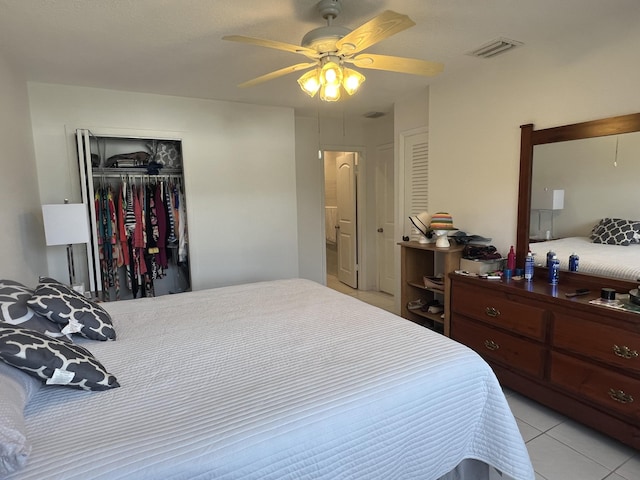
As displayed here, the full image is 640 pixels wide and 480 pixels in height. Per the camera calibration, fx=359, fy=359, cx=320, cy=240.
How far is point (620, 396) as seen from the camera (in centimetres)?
185

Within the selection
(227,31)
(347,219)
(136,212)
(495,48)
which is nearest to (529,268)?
(495,48)

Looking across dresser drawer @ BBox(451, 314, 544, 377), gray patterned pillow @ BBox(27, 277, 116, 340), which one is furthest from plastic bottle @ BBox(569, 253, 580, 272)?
gray patterned pillow @ BBox(27, 277, 116, 340)

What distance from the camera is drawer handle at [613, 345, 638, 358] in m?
1.79

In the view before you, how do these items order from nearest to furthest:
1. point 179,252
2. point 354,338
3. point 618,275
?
point 354,338
point 618,275
point 179,252

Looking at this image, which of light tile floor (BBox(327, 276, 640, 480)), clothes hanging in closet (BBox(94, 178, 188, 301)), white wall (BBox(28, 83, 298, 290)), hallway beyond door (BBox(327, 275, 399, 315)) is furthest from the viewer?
hallway beyond door (BBox(327, 275, 399, 315))

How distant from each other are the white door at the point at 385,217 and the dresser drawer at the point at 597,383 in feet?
9.22

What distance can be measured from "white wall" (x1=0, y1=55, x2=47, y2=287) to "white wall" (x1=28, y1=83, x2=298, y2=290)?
0.59 ft

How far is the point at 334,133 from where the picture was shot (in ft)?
16.0

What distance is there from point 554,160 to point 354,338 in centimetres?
193

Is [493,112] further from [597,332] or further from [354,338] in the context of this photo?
[354,338]

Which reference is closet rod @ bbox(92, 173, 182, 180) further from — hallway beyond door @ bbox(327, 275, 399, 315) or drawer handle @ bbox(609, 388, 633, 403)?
drawer handle @ bbox(609, 388, 633, 403)

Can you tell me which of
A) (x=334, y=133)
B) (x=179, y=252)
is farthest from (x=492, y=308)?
(x=334, y=133)

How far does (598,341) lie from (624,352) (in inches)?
4.5

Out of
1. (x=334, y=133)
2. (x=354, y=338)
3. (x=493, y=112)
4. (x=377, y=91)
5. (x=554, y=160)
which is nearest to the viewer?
→ (x=354, y=338)
